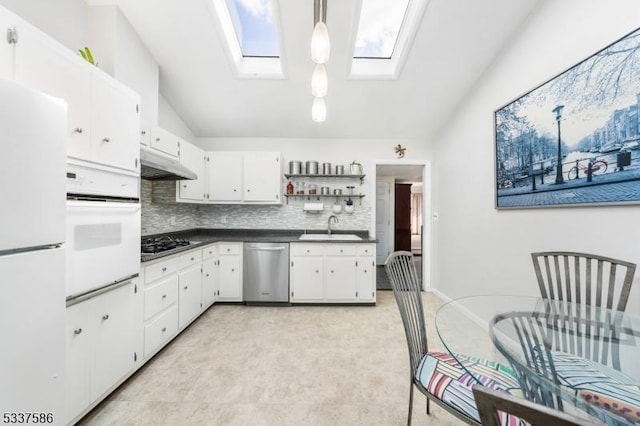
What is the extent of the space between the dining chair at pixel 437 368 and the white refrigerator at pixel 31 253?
1.57 metres

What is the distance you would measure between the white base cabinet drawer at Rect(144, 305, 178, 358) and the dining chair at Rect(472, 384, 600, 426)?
238 centimetres

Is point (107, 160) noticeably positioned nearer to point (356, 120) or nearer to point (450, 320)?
point (450, 320)

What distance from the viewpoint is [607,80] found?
1.62m

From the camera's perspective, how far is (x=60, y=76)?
4.49 feet

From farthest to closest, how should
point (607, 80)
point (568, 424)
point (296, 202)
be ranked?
point (296, 202)
point (607, 80)
point (568, 424)

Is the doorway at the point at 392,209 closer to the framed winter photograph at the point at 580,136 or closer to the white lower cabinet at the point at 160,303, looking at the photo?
the framed winter photograph at the point at 580,136

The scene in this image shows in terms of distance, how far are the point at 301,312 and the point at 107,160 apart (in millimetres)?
2523

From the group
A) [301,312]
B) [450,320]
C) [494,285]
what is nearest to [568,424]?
[450,320]

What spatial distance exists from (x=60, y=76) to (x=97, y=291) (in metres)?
1.22

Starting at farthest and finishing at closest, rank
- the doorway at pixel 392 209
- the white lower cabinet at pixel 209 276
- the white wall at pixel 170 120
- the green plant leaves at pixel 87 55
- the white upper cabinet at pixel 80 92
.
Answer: the doorway at pixel 392 209
the white wall at pixel 170 120
the white lower cabinet at pixel 209 276
the green plant leaves at pixel 87 55
the white upper cabinet at pixel 80 92

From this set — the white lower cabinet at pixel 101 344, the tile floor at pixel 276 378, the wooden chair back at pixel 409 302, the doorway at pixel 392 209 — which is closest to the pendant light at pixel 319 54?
the wooden chair back at pixel 409 302

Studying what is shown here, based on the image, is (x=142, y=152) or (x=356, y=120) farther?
(x=356, y=120)

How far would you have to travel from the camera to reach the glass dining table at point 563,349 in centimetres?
84

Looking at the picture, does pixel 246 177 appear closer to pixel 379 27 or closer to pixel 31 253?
pixel 379 27
